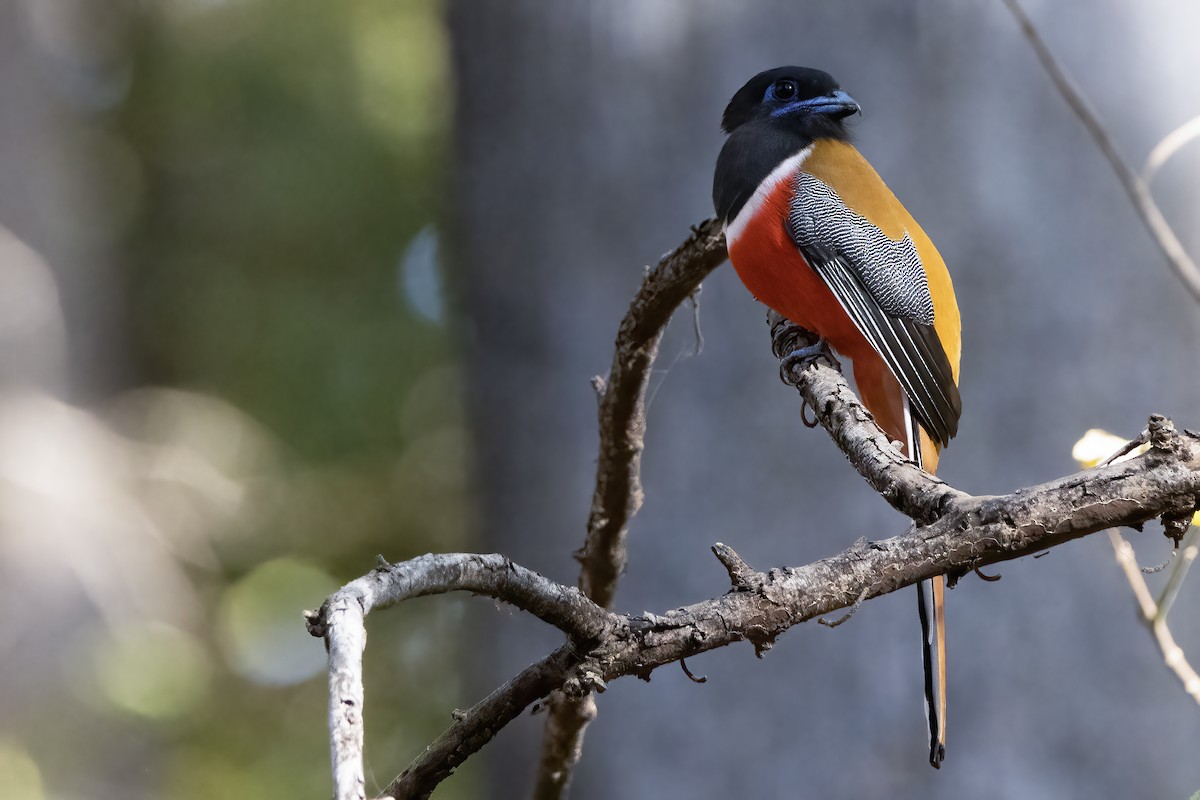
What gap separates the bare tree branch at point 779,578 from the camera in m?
0.67

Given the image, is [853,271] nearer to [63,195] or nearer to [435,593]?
[435,593]

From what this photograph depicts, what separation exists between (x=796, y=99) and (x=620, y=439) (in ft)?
1.94

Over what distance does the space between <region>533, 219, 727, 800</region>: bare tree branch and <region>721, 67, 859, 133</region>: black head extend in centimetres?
27

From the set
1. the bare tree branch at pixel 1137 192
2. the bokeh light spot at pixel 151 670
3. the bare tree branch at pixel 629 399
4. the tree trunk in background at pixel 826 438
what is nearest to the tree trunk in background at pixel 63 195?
the bokeh light spot at pixel 151 670

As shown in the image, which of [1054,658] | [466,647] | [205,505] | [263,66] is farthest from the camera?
[263,66]

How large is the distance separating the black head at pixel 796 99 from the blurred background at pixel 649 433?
0.42 meters

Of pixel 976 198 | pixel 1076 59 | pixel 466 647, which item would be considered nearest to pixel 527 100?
pixel 976 198

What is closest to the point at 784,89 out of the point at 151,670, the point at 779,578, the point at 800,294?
the point at 800,294

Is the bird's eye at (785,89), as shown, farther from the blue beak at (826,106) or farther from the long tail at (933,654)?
the long tail at (933,654)

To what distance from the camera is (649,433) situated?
210cm

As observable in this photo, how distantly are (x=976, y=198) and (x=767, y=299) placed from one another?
0.82 metres

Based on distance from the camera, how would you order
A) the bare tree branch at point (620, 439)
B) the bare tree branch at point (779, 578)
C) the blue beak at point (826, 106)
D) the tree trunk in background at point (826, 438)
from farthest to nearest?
the tree trunk in background at point (826, 438)
the blue beak at point (826, 106)
the bare tree branch at point (620, 439)
the bare tree branch at point (779, 578)

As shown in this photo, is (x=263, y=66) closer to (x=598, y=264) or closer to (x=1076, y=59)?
(x=598, y=264)

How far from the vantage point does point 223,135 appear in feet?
12.1
